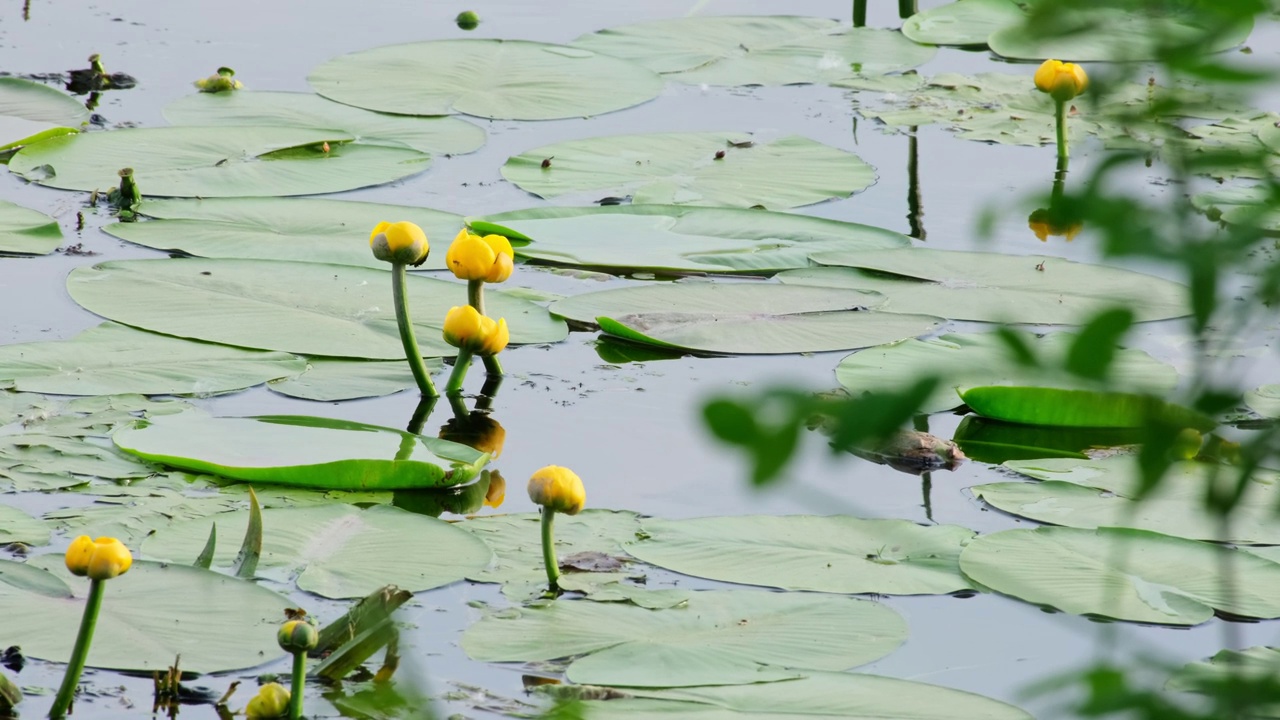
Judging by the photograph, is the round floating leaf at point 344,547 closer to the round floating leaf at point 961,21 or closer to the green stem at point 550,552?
the green stem at point 550,552

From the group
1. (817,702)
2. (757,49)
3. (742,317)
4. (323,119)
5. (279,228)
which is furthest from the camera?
(757,49)

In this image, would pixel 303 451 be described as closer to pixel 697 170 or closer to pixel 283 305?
pixel 283 305

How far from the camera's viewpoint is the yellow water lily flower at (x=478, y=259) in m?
2.37

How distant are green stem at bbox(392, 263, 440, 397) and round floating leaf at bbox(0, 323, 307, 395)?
0.22m

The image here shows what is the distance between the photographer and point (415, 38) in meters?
4.73

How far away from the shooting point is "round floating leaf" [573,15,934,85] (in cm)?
456

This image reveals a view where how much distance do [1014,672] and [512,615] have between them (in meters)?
0.59

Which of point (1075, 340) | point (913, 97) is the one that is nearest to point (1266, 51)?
point (913, 97)

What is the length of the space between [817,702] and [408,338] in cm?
104

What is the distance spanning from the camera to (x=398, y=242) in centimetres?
225

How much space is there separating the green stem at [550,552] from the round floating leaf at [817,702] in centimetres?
28

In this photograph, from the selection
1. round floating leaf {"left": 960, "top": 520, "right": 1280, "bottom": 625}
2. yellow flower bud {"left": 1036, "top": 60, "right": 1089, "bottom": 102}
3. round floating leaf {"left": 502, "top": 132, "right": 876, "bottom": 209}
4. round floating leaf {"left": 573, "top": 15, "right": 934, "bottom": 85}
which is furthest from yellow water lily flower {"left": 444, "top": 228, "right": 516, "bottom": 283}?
round floating leaf {"left": 573, "top": 15, "right": 934, "bottom": 85}

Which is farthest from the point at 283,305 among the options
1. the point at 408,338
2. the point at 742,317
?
the point at 742,317

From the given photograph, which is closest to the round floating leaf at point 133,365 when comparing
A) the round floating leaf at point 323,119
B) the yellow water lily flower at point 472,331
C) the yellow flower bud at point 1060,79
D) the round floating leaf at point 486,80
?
the yellow water lily flower at point 472,331
